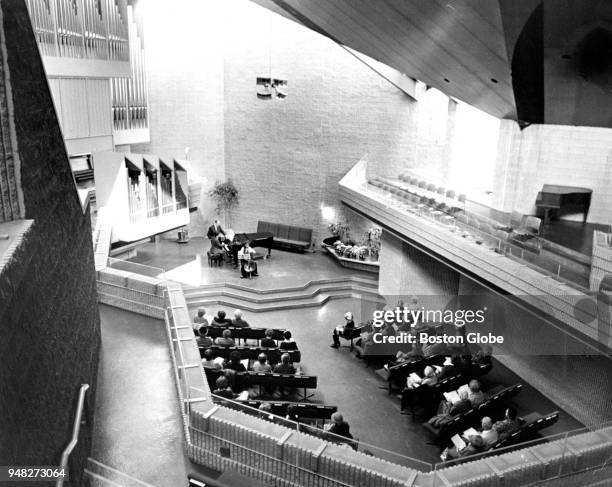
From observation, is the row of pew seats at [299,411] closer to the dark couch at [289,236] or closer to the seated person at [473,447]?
the seated person at [473,447]

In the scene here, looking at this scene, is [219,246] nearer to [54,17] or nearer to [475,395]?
[54,17]

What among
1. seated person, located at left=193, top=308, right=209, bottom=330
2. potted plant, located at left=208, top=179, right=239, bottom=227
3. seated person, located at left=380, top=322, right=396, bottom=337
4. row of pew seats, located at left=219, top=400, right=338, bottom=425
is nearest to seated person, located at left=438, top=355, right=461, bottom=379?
seated person, located at left=380, top=322, right=396, bottom=337

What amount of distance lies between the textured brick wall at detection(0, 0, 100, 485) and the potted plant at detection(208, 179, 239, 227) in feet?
43.7

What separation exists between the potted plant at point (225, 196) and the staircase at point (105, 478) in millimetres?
14843

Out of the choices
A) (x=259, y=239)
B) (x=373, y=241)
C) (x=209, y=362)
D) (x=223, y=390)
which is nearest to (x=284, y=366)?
(x=209, y=362)

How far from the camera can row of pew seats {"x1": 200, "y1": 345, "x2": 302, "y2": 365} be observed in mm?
10422

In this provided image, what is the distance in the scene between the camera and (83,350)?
718cm

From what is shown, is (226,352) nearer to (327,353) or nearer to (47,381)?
(327,353)

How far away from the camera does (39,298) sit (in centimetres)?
504

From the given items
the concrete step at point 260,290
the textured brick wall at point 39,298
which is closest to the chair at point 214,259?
the concrete step at point 260,290

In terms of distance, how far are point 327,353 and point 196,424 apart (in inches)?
221

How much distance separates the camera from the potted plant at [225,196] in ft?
68.1

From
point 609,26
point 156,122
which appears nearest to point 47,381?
point 609,26

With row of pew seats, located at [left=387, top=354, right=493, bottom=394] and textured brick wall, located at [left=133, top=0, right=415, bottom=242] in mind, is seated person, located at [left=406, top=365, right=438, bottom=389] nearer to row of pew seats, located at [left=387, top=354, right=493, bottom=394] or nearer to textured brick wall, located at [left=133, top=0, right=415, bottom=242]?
row of pew seats, located at [left=387, top=354, right=493, bottom=394]
